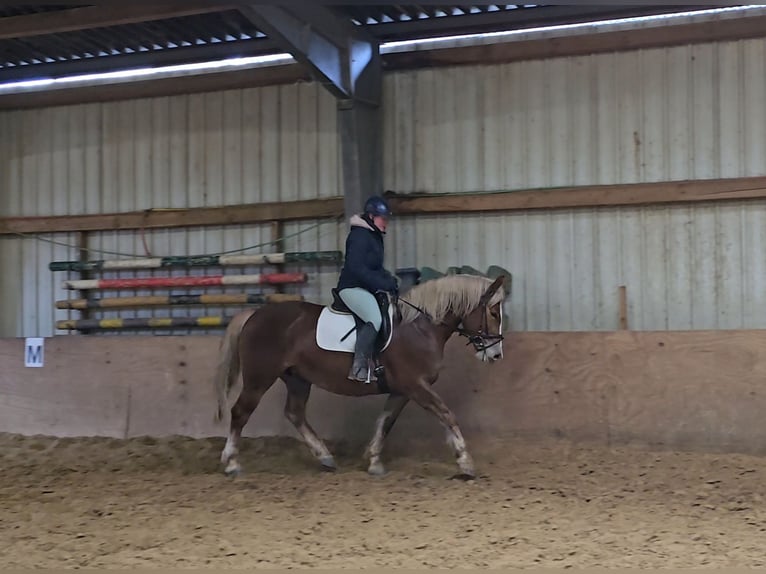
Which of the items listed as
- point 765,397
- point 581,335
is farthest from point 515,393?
point 765,397

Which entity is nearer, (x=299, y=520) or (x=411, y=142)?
(x=299, y=520)

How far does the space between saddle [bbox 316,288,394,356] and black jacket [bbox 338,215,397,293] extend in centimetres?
12

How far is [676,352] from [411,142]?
3050 millimetres

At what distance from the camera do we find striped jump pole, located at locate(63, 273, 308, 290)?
789 cm

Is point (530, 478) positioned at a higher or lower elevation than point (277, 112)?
lower

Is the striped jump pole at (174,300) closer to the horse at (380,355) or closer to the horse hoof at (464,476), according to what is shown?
the horse at (380,355)

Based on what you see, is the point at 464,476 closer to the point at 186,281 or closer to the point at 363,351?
the point at 363,351

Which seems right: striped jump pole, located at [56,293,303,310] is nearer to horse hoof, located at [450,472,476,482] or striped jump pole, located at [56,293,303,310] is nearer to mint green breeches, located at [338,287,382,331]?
mint green breeches, located at [338,287,382,331]

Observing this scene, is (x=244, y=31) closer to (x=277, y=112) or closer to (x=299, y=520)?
(x=277, y=112)

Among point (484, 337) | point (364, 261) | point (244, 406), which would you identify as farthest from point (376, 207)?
point (244, 406)

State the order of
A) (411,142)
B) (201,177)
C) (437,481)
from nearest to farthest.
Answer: (437,481)
(411,142)
(201,177)

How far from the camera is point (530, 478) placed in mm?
5863

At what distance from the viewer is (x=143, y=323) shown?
27.2 ft

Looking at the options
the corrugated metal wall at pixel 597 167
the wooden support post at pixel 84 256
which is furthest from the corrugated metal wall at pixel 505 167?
the wooden support post at pixel 84 256
